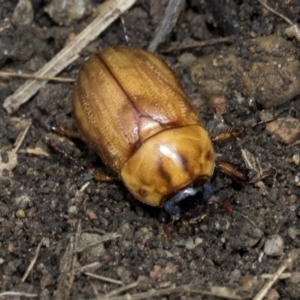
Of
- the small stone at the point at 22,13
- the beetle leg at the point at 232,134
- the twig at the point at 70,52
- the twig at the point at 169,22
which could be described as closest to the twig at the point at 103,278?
the beetle leg at the point at 232,134

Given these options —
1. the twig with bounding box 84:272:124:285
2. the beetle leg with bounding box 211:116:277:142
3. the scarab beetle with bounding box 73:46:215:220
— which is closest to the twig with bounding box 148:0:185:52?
the scarab beetle with bounding box 73:46:215:220

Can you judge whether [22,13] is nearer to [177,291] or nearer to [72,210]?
[72,210]

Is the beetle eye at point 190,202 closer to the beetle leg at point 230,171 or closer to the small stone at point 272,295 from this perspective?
the beetle leg at point 230,171

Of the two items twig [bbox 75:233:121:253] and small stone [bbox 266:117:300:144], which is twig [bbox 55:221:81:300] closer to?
twig [bbox 75:233:121:253]

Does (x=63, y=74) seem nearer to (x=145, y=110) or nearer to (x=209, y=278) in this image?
(x=145, y=110)

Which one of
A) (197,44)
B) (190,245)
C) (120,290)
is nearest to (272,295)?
(190,245)
